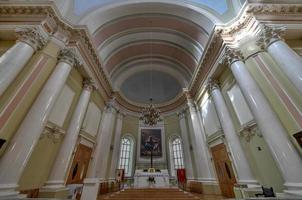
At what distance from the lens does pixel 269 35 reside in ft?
16.4

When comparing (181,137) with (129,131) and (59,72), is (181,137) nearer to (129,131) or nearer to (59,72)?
(129,131)

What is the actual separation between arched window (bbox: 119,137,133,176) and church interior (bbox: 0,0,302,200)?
0.83ft

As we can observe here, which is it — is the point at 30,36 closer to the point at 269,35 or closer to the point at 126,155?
the point at 269,35

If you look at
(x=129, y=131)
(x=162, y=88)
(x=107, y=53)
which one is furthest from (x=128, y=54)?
(x=129, y=131)

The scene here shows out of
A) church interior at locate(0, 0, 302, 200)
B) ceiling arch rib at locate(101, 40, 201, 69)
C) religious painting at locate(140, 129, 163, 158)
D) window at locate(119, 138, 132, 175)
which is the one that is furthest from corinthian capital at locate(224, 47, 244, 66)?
window at locate(119, 138, 132, 175)

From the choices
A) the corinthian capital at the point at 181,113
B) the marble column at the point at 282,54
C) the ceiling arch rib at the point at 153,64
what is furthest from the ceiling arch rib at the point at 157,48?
the marble column at the point at 282,54

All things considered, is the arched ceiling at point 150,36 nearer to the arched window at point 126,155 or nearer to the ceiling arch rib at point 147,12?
the ceiling arch rib at point 147,12

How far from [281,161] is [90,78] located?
803cm

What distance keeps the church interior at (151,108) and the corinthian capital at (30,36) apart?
4cm

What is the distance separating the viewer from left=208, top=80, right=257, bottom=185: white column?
510 centimetres

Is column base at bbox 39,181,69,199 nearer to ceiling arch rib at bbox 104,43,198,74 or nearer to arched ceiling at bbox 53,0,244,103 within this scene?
arched ceiling at bbox 53,0,244,103

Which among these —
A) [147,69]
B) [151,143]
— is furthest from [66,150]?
[147,69]

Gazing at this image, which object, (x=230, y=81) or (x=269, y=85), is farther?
(x=230, y=81)

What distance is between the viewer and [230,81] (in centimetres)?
652
